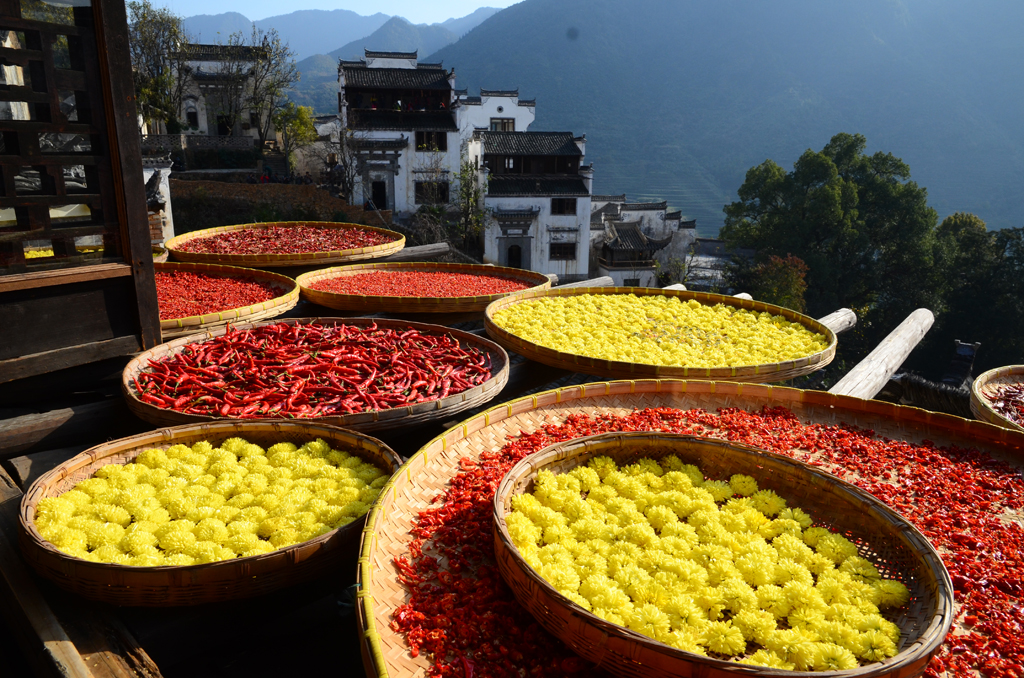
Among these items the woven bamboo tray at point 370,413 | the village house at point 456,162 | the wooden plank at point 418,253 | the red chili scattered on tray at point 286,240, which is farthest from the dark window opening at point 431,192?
the woven bamboo tray at point 370,413

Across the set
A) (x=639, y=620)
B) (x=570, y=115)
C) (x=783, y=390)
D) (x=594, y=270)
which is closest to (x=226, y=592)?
(x=639, y=620)

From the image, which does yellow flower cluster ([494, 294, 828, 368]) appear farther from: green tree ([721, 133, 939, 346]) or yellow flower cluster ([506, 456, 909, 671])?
green tree ([721, 133, 939, 346])

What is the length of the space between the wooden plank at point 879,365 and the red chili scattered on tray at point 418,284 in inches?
141

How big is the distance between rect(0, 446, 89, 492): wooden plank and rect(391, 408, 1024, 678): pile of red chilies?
235 cm

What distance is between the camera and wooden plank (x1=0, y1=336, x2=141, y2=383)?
368cm

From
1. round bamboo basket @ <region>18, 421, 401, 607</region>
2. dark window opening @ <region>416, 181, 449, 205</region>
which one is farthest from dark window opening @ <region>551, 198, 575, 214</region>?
round bamboo basket @ <region>18, 421, 401, 607</region>

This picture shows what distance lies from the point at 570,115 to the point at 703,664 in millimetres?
113612

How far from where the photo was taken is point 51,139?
12.0ft

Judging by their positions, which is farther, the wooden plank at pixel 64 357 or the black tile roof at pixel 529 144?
the black tile roof at pixel 529 144

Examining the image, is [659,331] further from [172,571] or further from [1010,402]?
[172,571]

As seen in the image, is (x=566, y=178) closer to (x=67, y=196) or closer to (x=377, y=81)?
(x=377, y=81)

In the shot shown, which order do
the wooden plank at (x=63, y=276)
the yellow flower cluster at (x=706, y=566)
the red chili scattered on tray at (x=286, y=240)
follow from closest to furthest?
the yellow flower cluster at (x=706, y=566) < the wooden plank at (x=63, y=276) < the red chili scattered on tray at (x=286, y=240)

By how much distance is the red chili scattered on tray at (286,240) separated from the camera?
8.07m

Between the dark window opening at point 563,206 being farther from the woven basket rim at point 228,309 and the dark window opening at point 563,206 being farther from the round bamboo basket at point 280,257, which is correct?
the woven basket rim at point 228,309
